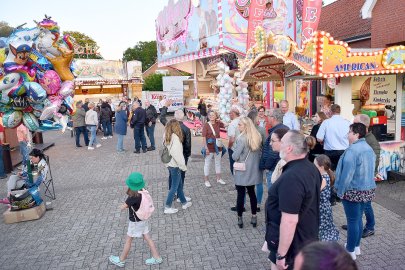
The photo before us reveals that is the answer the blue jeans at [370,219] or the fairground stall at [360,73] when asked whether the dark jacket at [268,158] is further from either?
the fairground stall at [360,73]

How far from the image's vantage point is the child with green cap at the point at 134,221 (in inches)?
165

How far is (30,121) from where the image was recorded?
22.2ft

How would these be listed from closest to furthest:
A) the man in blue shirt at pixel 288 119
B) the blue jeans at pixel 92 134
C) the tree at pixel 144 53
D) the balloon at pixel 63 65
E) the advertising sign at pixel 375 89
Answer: the balloon at pixel 63 65 < the man in blue shirt at pixel 288 119 < the advertising sign at pixel 375 89 < the blue jeans at pixel 92 134 < the tree at pixel 144 53

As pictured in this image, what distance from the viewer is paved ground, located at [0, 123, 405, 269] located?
4579 mm

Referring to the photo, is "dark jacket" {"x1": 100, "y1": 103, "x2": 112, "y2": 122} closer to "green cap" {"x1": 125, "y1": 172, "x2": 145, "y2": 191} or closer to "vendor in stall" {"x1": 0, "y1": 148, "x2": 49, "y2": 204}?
"vendor in stall" {"x1": 0, "y1": 148, "x2": 49, "y2": 204}

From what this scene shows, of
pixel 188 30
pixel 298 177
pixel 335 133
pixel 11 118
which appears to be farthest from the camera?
Result: pixel 188 30

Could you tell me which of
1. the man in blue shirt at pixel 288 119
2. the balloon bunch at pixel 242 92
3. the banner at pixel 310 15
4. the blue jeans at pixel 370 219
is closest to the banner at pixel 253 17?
the balloon bunch at pixel 242 92

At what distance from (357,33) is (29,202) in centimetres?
1365

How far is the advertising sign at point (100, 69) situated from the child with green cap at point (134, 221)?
25057 millimetres

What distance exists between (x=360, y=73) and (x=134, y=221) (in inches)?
215

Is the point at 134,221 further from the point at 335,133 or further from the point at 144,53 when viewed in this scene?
the point at 144,53

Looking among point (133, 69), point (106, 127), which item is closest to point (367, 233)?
point (106, 127)

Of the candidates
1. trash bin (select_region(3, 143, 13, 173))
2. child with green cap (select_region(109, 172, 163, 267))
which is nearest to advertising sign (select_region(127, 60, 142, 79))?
trash bin (select_region(3, 143, 13, 173))

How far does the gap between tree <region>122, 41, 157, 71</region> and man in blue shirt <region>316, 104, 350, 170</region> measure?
69.9 metres
